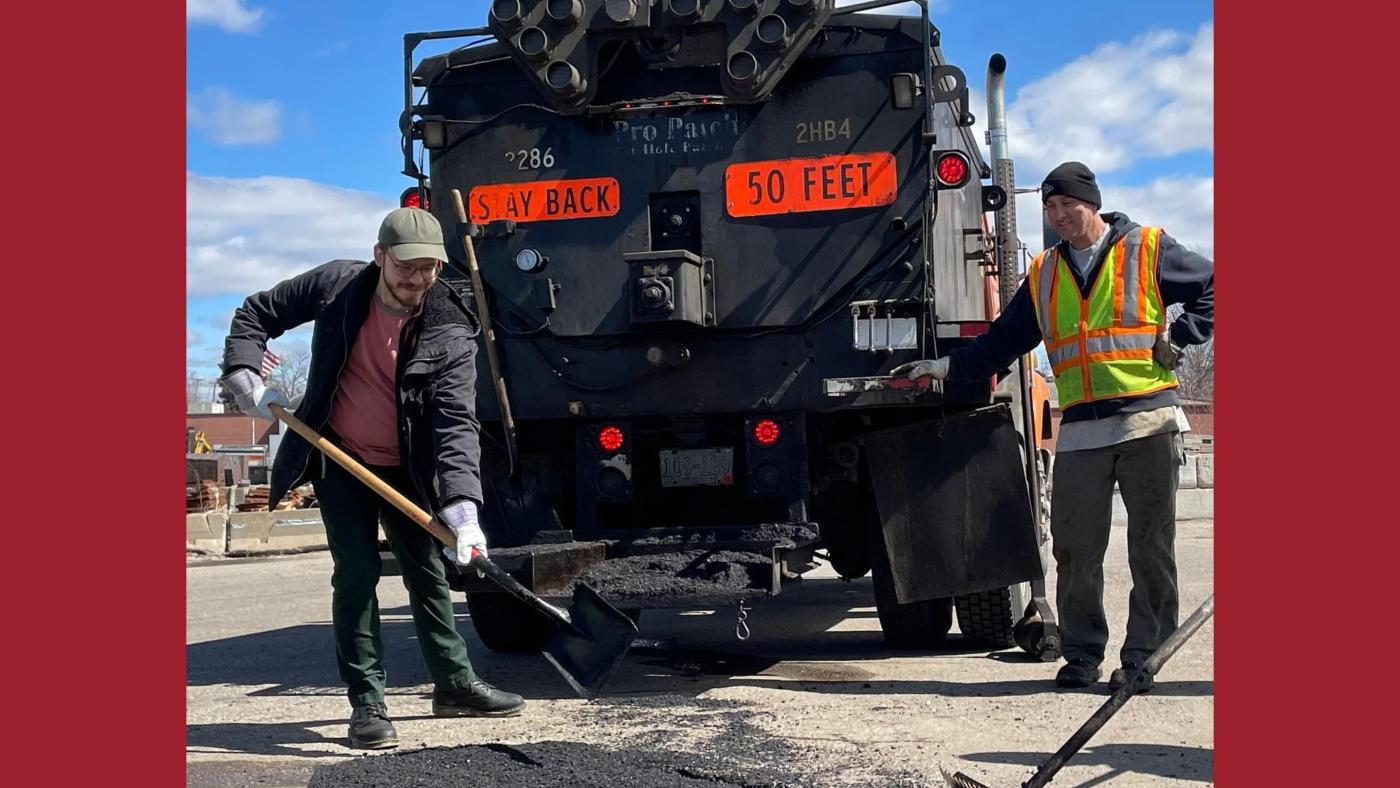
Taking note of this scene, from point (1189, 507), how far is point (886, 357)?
45.9 feet

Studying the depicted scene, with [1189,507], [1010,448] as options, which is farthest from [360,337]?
[1189,507]

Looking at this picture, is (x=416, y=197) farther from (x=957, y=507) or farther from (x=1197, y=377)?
(x=1197, y=377)

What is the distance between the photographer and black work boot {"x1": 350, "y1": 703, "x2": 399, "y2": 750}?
15.7 ft

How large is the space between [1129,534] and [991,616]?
111 centimetres

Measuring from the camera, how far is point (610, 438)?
6539 millimetres

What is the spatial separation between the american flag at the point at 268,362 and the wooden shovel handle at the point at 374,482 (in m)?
0.22

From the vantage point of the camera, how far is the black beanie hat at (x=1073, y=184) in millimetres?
5613

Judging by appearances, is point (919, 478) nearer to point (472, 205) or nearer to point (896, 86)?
point (896, 86)

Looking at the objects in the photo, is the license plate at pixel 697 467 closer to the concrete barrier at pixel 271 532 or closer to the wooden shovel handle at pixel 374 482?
the wooden shovel handle at pixel 374 482

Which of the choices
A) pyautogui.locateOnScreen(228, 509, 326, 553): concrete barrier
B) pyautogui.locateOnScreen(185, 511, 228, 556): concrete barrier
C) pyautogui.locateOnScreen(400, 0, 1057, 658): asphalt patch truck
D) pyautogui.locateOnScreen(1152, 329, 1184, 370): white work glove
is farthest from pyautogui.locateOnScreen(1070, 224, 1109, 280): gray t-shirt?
pyautogui.locateOnScreen(185, 511, 228, 556): concrete barrier

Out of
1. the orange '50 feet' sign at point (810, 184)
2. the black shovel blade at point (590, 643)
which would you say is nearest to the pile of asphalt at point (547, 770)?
the black shovel blade at point (590, 643)

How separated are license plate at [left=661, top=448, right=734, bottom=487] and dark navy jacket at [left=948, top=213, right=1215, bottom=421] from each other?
1161mm

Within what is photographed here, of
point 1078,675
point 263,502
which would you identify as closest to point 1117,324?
point 1078,675

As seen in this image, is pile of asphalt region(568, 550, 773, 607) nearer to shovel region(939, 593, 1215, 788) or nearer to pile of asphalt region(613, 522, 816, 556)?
pile of asphalt region(613, 522, 816, 556)
